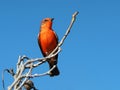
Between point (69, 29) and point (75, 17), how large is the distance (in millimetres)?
136

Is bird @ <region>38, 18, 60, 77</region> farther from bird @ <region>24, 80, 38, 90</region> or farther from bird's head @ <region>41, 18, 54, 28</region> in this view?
bird @ <region>24, 80, 38, 90</region>

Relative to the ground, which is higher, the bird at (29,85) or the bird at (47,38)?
the bird at (47,38)

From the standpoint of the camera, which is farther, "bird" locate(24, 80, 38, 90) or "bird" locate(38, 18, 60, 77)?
"bird" locate(38, 18, 60, 77)

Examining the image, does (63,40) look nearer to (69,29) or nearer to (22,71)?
(69,29)

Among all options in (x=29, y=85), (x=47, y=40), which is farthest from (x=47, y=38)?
(x=29, y=85)

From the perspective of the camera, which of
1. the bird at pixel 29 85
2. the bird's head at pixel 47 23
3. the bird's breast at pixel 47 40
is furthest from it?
the bird's head at pixel 47 23

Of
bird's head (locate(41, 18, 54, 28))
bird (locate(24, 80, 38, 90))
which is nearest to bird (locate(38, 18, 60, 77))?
bird's head (locate(41, 18, 54, 28))

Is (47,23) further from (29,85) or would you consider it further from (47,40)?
(29,85)

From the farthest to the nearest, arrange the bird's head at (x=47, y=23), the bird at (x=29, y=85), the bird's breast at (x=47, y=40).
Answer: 1. the bird's head at (x=47, y=23)
2. the bird's breast at (x=47, y=40)
3. the bird at (x=29, y=85)

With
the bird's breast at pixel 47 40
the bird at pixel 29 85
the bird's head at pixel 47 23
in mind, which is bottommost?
the bird at pixel 29 85

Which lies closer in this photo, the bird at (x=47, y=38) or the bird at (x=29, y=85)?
the bird at (x=29, y=85)

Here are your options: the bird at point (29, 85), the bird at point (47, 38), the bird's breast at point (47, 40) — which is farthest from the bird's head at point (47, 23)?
the bird at point (29, 85)

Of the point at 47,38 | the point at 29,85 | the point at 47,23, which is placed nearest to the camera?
the point at 29,85

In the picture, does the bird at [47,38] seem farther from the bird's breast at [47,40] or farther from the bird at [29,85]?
the bird at [29,85]
